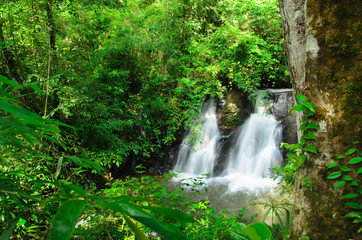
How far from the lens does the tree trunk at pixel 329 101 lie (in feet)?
4.00

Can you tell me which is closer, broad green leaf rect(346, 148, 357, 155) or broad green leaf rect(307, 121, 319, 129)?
broad green leaf rect(346, 148, 357, 155)

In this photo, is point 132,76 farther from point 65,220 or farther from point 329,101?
point 65,220

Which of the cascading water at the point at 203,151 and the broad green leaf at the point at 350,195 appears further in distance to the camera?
the cascading water at the point at 203,151

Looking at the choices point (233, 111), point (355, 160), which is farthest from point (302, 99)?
point (233, 111)

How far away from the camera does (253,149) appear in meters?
7.14

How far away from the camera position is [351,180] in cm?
116

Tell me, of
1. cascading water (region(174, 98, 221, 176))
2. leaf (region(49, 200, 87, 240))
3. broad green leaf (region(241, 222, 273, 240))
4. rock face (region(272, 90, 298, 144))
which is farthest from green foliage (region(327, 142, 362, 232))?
cascading water (region(174, 98, 221, 176))

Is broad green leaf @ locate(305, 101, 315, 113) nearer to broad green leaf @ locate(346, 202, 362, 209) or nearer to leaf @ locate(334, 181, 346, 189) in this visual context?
leaf @ locate(334, 181, 346, 189)

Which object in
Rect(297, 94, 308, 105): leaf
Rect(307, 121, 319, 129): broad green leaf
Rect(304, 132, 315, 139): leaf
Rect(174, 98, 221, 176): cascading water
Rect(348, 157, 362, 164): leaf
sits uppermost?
Rect(297, 94, 308, 105): leaf

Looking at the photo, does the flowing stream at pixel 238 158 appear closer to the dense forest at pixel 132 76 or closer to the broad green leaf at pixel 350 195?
the dense forest at pixel 132 76

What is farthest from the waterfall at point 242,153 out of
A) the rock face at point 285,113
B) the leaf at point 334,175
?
the leaf at point 334,175

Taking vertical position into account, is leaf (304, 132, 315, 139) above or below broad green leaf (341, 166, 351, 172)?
above

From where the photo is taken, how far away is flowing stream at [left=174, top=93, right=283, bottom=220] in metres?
5.87

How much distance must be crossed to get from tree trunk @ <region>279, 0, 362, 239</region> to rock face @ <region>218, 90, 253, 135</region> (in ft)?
21.5
